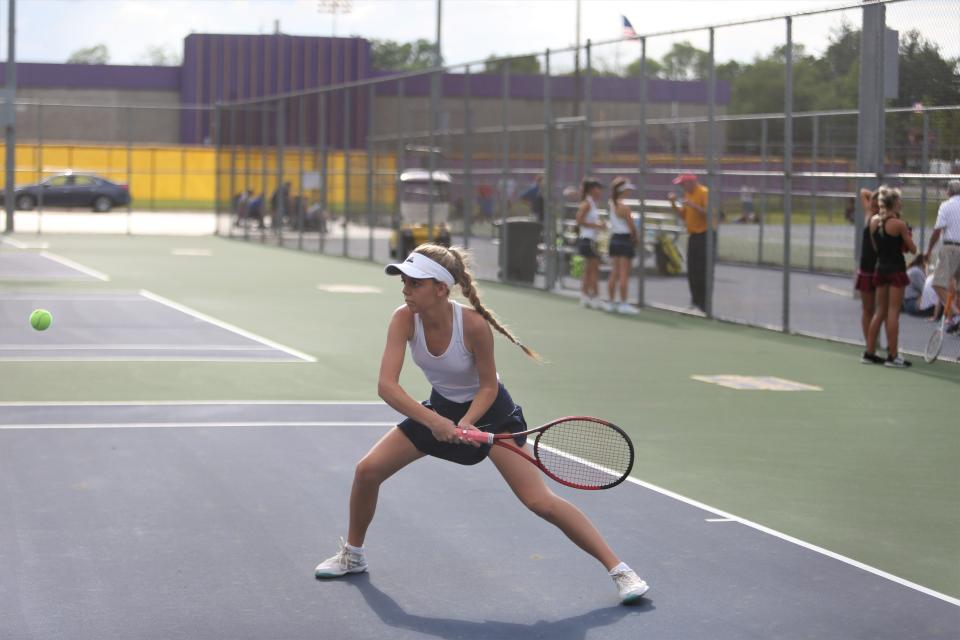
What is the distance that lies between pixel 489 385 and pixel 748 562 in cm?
165

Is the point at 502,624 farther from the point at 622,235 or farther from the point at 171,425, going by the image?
the point at 622,235

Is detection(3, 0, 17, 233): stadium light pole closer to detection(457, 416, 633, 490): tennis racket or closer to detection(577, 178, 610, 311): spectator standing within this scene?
detection(577, 178, 610, 311): spectator standing

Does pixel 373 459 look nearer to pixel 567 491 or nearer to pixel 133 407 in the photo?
pixel 567 491

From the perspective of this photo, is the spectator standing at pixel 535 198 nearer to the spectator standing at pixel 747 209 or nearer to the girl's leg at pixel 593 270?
the spectator standing at pixel 747 209

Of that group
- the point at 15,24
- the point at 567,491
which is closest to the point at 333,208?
the point at 15,24

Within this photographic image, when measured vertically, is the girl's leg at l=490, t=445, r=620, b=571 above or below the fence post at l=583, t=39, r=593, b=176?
below

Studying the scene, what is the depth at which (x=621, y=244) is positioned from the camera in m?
19.3

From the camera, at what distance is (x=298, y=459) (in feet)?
30.8

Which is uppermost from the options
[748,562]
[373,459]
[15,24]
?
[15,24]

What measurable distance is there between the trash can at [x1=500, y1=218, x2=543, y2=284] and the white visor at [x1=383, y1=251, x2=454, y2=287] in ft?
61.1

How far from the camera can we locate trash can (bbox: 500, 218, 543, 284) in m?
24.7

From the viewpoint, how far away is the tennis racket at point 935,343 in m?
14.6

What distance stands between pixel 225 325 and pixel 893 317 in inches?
291

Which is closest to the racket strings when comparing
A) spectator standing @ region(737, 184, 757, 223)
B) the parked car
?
spectator standing @ region(737, 184, 757, 223)
